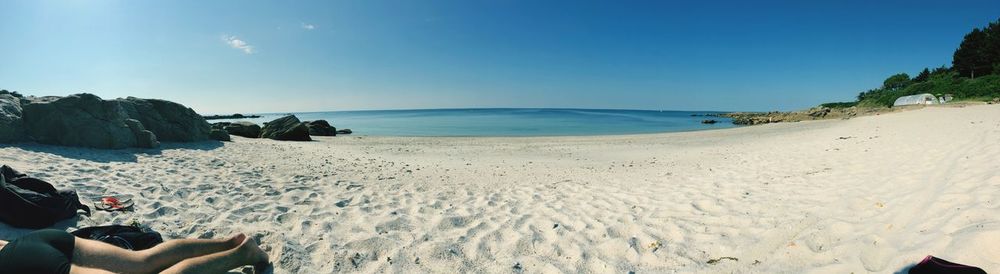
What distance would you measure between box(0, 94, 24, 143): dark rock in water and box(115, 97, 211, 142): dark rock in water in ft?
8.17

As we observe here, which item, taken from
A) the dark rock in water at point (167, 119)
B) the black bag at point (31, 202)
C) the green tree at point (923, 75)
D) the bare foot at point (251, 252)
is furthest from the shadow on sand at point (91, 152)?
the green tree at point (923, 75)

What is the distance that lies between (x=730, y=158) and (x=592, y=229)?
8.29 m

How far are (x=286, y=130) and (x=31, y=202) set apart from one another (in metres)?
16.4

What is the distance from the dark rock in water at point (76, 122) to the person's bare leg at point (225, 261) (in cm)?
839

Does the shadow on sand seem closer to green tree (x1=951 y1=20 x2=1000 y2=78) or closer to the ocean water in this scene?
the ocean water

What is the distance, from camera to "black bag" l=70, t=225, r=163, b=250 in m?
3.40

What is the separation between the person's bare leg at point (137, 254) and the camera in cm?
273

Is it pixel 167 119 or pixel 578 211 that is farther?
pixel 167 119

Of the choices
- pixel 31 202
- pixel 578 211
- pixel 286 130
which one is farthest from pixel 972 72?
pixel 31 202

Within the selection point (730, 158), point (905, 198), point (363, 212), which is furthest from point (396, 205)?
point (730, 158)

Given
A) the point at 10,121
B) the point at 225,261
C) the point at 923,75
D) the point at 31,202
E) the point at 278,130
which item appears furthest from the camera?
the point at 923,75

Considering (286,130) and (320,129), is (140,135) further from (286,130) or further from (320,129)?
(320,129)

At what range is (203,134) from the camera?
13.1m

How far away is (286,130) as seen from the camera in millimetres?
19156
